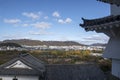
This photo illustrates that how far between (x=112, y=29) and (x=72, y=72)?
11.9 metres

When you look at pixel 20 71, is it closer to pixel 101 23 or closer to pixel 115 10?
pixel 115 10

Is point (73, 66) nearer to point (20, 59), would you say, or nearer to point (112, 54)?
point (20, 59)

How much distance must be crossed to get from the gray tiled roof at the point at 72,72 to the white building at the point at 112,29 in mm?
8642

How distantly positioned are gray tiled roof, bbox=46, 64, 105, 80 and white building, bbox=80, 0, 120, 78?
28.4 ft

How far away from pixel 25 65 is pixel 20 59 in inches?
20.9

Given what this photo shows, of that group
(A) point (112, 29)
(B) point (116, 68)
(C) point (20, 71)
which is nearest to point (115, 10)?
(A) point (112, 29)

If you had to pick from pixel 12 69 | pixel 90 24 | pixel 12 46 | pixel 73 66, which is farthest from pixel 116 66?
pixel 12 46

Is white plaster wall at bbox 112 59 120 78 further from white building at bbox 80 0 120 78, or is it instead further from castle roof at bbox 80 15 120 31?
castle roof at bbox 80 15 120 31

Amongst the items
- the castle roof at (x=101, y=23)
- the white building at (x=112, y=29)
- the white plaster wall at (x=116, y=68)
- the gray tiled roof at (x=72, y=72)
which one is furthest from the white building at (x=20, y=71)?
the castle roof at (x=101, y=23)

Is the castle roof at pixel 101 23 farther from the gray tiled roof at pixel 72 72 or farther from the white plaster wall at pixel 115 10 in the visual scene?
the gray tiled roof at pixel 72 72

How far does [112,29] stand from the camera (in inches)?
240

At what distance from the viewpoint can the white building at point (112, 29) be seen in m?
5.75

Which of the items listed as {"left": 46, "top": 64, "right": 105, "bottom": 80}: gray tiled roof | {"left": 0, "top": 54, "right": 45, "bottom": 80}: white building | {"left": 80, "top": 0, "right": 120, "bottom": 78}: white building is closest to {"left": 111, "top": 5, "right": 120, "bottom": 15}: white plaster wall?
{"left": 80, "top": 0, "right": 120, "bottom": 78}: white building

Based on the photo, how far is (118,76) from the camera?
670 centimetres
